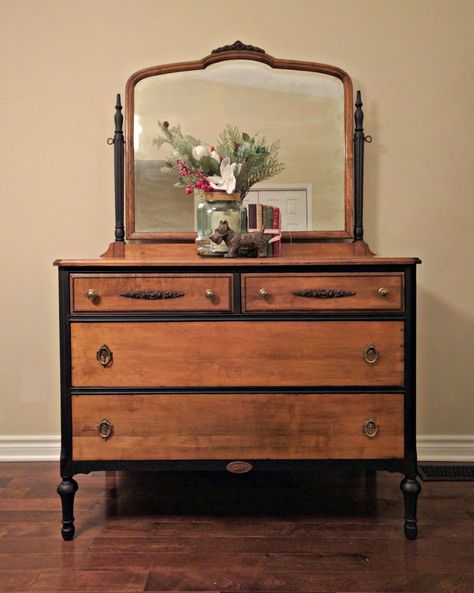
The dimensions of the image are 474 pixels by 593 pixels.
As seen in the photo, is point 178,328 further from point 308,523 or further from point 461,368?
point 461,368

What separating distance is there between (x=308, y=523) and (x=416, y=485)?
384mm

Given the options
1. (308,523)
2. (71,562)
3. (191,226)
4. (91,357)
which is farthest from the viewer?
(191,226)

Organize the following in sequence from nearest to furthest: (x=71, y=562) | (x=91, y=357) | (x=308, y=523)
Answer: (x=71, y=562) → (x=91, y=357) → (x=308, y=523)

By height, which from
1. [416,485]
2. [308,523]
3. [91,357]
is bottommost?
[308,523]

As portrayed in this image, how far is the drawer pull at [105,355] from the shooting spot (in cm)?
187

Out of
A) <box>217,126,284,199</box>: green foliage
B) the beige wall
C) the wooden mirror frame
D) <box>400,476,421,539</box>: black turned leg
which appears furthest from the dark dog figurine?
<box>400,476,421,539</box>: black turned leg

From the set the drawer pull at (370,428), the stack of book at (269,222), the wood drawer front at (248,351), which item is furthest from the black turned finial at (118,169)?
the drawer pull at (370,428)

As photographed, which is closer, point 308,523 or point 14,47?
point 308,523

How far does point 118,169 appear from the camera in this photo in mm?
2447

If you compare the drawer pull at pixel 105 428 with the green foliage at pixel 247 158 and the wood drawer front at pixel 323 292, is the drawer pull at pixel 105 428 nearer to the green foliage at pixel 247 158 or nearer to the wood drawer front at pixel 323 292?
the wood drawer front at pixel 323 292

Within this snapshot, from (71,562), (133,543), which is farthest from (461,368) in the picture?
(71,562)

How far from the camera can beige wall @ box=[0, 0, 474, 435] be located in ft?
8.26

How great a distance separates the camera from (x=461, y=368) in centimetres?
260

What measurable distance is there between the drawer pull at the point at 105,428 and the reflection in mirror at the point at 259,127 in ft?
2.93
